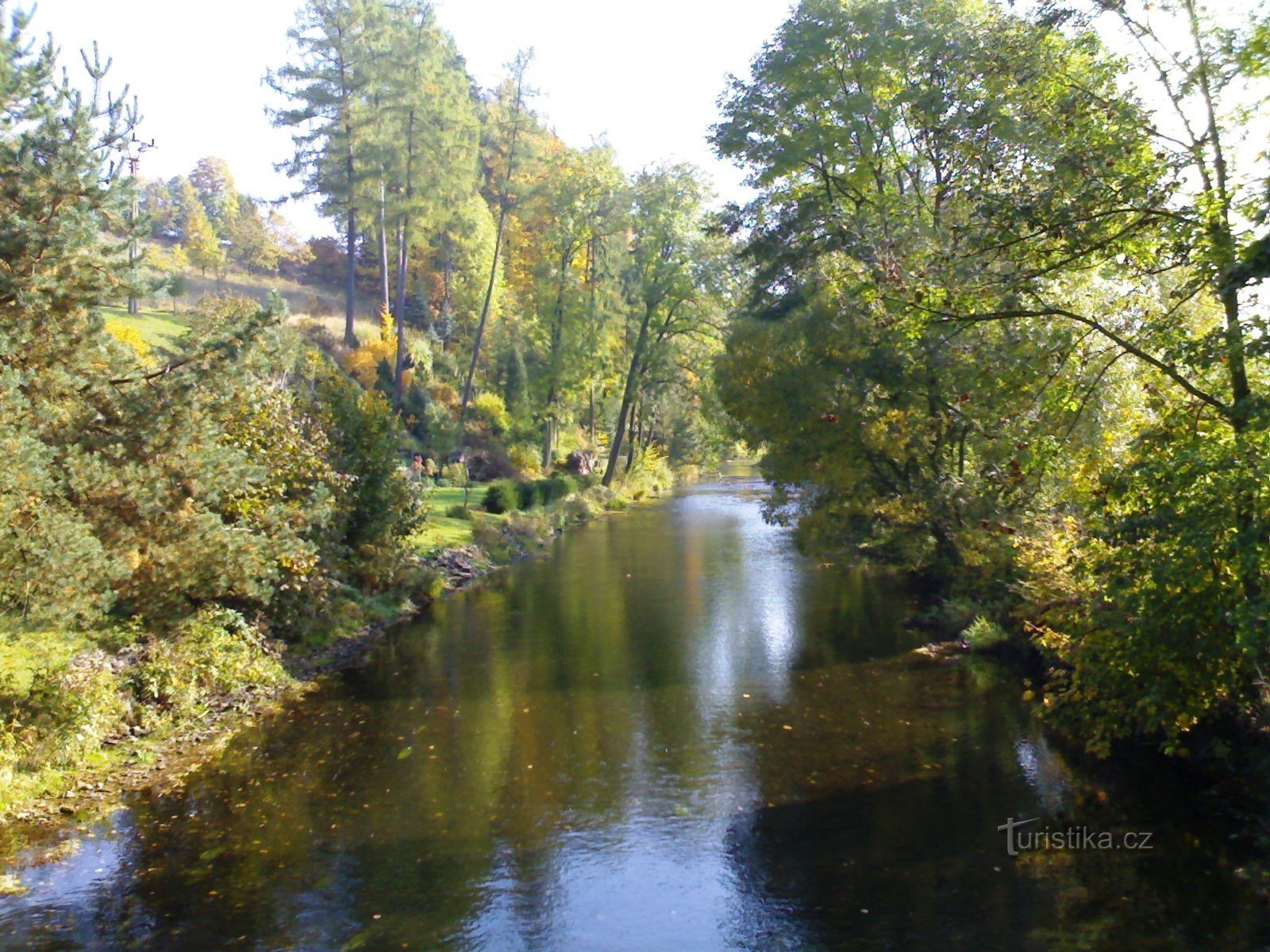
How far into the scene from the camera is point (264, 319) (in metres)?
13.5

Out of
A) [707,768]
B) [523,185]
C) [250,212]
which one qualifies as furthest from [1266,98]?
[250,212]

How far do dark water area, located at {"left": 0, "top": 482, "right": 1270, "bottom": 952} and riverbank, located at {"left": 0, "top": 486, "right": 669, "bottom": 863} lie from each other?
592 mm

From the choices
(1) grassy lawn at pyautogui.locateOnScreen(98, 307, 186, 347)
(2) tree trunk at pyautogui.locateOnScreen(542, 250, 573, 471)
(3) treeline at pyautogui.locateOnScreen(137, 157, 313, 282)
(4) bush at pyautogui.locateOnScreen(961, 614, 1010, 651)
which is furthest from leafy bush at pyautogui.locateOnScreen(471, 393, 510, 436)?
(4) bush at pyautogui.locateOnScreen(961, 614, 1010, 651)

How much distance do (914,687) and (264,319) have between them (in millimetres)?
10892

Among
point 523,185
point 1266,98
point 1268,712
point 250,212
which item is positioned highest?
point 250,212

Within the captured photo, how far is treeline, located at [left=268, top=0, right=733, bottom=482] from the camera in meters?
40.1

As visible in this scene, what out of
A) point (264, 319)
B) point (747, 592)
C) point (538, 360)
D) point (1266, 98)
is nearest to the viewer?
point (1266, 98)

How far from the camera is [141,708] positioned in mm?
13477

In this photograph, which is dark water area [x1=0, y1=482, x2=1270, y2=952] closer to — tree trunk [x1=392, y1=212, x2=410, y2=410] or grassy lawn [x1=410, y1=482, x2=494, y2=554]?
grassy lawn [x1=410, y1=482, x2=494, y2=554]

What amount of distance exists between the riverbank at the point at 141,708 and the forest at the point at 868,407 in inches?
2.8

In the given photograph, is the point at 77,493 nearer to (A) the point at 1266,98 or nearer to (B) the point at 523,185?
(A) the point at 1266,98

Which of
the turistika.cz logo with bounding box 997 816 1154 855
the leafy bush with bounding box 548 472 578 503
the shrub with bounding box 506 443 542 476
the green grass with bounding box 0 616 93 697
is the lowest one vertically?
the turistika.cz logo with bounding box 997 816 1154 855

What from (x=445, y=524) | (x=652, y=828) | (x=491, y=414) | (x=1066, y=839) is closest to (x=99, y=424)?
(x=652, y=828)

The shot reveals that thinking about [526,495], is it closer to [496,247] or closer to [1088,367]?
[496,247]
